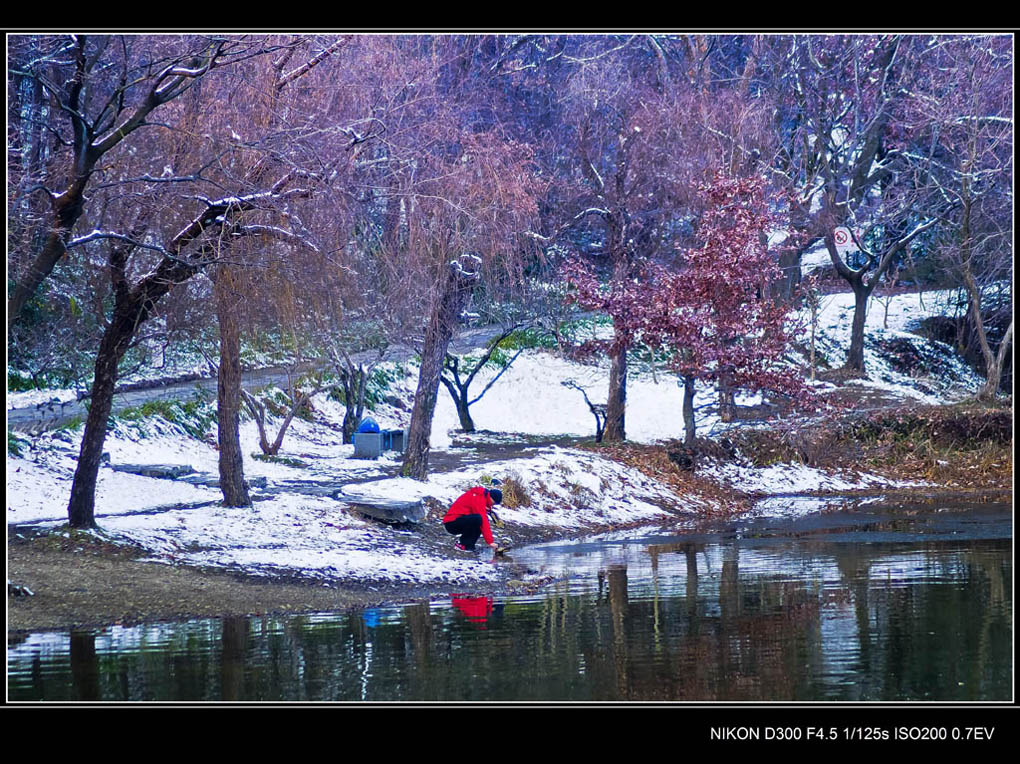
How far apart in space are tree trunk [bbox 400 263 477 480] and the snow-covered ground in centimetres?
52

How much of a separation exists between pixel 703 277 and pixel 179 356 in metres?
11.6

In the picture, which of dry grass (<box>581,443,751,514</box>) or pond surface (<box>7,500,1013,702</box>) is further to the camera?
dry grass (<box>581,443,751,514</box>)

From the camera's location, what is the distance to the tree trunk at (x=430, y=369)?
63.2ft

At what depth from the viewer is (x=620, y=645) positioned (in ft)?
31.8

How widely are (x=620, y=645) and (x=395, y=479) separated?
1069cm

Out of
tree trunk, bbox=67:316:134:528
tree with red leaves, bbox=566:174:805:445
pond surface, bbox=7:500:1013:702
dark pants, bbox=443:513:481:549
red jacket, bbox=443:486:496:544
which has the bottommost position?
pond surface, bbox=7:500:1013:702

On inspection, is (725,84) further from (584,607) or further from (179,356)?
(584,607)

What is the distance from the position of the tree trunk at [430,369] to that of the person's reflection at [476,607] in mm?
7345

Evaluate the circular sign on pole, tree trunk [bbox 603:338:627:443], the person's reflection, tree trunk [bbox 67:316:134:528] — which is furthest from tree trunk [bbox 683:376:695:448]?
tree trunk [bbox 67:316:134:528]

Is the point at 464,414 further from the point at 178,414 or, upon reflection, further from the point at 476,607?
the point at 476,607

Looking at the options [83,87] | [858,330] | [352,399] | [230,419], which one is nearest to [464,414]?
[352,399]

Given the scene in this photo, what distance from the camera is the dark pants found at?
15883 mm

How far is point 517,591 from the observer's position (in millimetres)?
12977

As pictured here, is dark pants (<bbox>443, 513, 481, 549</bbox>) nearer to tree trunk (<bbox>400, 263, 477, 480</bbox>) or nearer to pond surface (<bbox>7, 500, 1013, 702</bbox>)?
pond surface (<bbox>7, 500, 1013, 702</bbox>)
